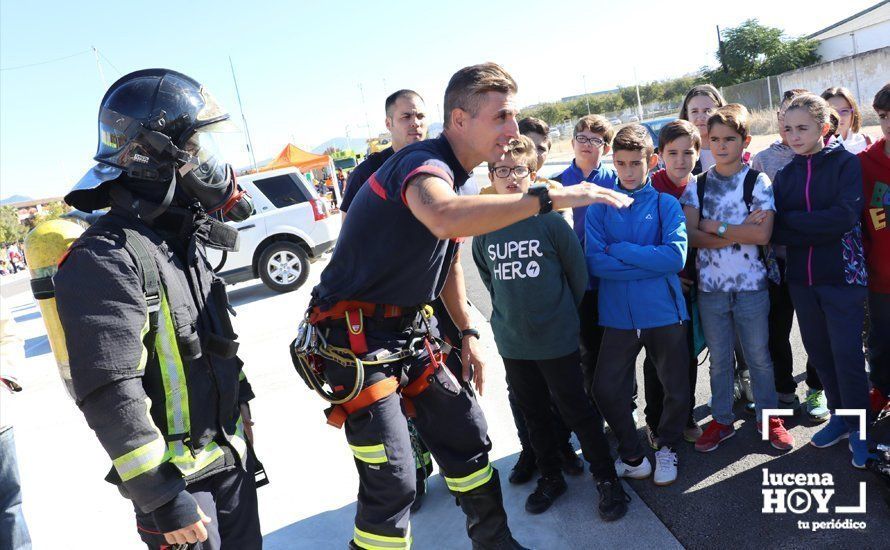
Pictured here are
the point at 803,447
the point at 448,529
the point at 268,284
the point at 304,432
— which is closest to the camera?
the point at 448,529

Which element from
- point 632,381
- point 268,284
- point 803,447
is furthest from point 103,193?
point 268,284

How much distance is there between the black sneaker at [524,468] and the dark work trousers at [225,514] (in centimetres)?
156

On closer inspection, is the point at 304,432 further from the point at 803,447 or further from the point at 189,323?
the point at 803,447

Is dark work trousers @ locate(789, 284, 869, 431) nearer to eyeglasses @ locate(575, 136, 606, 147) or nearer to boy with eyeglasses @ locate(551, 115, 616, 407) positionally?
boy with eyeglasses @ locate(551, 115, 616, 407)

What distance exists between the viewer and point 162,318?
182 cm

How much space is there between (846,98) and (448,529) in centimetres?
375

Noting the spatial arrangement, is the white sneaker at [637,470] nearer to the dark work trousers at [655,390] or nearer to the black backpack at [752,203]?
the dark work trousers at [655,390]

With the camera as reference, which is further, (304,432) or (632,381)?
(304,432)

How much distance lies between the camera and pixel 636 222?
3127mm

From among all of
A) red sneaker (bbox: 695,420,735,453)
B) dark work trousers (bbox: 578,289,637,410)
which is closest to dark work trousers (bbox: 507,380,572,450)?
dark work trousers (bbox: 578,289,637,410)

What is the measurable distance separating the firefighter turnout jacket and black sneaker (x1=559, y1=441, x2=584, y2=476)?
1.83 meters

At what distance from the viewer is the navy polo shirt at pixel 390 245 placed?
82.1 inches

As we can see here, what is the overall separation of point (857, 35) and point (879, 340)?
5145 centimetres

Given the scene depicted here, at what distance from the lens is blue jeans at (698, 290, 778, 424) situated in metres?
3.28
